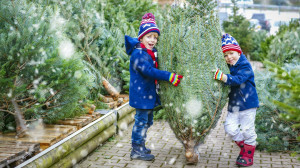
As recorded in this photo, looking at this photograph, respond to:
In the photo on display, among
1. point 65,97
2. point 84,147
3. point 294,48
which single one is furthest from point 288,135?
point 294,48

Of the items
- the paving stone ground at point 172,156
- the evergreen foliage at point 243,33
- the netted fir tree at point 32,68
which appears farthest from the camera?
the evergreen foliage at point 243,33

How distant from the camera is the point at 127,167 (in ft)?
14.5

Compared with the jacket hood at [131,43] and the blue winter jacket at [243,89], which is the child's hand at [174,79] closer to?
the blue winter jacket at [243,89]

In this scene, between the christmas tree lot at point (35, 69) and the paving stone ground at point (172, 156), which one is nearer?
the christmas tree lot at point (35, 69)

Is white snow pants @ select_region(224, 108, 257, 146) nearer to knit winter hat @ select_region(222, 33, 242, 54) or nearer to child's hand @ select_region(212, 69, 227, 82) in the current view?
child's hand @ select_region(212, 69, 227, 82)

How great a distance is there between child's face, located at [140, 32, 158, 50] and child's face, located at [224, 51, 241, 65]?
3.22ft

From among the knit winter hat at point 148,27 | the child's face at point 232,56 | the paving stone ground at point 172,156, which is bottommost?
the paving stone ground at point 172,156

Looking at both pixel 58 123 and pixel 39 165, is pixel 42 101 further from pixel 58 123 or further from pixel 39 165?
pixel 39 165

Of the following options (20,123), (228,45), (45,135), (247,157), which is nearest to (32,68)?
(20,123)

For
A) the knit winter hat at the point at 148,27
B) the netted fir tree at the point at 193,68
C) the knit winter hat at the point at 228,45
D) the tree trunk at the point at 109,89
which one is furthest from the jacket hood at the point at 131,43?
the tree trunk at the point at 109,89

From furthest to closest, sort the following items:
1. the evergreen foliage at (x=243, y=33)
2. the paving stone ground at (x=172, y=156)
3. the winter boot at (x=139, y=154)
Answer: the evergreen foliage at (x=243, y=33)
the winter boot at (x=139, y=154)
the paving stone ground at (x=172, y=156)

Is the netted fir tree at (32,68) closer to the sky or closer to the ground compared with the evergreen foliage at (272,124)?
closer to the sky

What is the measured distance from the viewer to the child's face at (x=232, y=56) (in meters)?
4.24

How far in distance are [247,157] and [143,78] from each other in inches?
70.2
